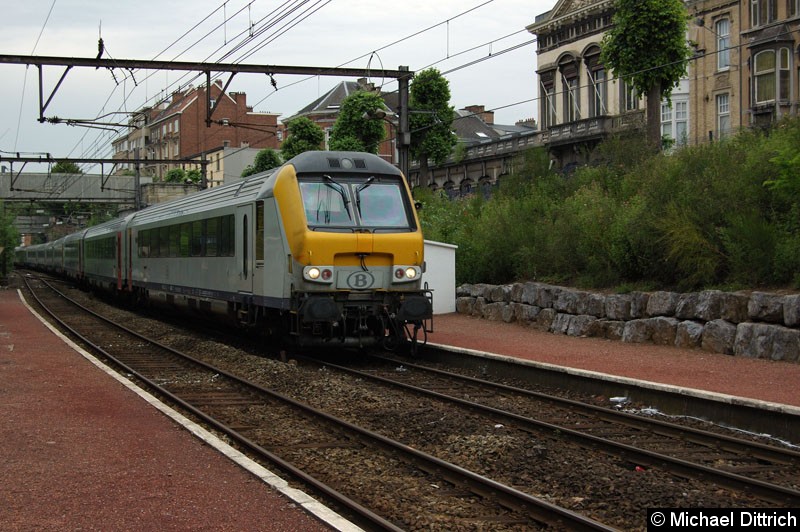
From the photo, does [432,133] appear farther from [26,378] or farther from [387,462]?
[387,462]

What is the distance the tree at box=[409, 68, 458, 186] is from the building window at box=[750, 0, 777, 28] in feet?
46.9

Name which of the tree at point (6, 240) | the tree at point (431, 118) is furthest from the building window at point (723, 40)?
the tree at point (6, 240)

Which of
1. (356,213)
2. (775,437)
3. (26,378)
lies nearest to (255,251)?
(356,213)

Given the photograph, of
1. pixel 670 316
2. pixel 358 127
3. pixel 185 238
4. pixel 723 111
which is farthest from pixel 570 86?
pixel 670 316

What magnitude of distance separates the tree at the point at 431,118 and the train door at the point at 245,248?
26961 millimetres

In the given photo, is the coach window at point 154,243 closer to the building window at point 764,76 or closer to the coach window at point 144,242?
the coach window at point 144,242

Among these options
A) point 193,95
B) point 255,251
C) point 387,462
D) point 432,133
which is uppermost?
point 193,95

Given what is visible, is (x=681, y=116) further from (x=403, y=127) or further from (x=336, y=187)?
(x=336, y=187)

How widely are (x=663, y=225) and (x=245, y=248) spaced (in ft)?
26.0

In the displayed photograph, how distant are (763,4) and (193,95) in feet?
234

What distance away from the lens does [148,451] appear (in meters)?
8.80

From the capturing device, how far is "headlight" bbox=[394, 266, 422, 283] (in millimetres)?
16062

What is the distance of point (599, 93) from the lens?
47.7 metres

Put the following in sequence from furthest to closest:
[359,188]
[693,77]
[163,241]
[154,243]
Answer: [693,77] → [154,243] → [163,241] → [359,188]
